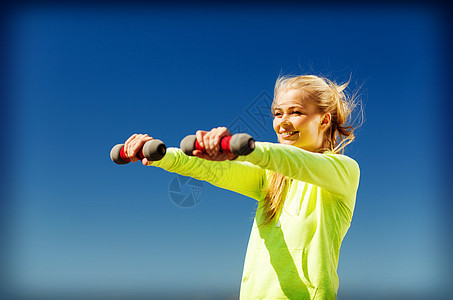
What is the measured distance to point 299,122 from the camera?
3.75 metres

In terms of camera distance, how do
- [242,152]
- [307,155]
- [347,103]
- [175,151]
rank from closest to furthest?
[242,152], [307,155], [175,151], [347,103]

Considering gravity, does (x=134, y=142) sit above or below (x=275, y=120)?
below

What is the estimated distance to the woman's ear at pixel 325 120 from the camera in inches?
155

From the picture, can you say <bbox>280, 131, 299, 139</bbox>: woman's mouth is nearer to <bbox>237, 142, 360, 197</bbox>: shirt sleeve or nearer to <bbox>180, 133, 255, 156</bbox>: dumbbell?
<bbox>237, 142, 360, 197</bbox>: shirt sleeve

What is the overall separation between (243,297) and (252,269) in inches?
9.7

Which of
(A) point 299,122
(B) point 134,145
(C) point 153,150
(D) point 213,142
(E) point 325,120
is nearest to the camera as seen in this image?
(D) point 213,142

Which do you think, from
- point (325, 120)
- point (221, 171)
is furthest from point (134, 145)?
point (325, 120)

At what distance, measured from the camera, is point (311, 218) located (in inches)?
137

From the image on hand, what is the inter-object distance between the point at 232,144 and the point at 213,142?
0.54ft

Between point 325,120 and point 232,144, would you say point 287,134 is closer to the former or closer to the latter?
point 325,120

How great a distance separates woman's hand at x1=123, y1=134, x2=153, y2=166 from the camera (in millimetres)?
3309

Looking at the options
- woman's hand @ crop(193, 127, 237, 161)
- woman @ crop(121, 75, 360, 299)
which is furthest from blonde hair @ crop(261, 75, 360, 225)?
woman's hand @ crop(193, 127, 237, 161)

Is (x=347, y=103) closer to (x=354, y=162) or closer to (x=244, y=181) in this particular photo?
(x=354, y=162)

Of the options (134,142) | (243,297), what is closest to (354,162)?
(243,297)
